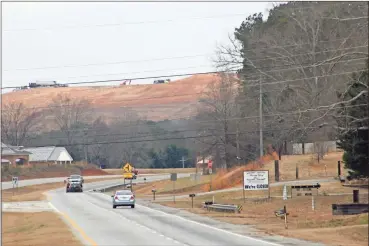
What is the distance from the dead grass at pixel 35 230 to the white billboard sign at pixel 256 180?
12.7 m

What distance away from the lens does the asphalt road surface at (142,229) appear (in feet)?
103

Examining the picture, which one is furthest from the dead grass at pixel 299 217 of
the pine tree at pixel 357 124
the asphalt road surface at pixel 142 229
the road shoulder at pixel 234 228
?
the asphalt road surface at pixel 142 229

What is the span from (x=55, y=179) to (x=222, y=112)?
27940 millimetres

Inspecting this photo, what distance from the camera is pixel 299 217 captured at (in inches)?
1706

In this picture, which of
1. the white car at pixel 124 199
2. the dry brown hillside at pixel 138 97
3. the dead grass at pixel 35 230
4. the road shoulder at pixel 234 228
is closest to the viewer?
the road shoulder at pixel 234 228

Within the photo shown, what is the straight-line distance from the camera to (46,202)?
235ft

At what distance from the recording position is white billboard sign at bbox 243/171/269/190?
5456 cm

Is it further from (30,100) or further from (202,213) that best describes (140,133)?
(30,100)

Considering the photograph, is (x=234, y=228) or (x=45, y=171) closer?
(x=234, y=228)

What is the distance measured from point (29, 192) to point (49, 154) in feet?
16.4

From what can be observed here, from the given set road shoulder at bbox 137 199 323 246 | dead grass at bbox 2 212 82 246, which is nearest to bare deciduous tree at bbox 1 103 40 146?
dead grass at bbox 2 212 82 246

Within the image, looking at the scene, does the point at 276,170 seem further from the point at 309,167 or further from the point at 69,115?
the point at 69,115

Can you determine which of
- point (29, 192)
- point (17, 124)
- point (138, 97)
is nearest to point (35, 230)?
point (17, 124)

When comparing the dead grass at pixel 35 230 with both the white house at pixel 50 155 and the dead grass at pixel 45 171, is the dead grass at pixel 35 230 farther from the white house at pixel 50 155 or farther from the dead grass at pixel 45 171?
the white house at pixel 50 155
